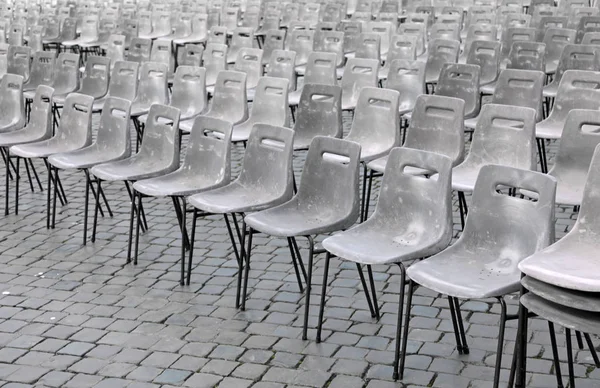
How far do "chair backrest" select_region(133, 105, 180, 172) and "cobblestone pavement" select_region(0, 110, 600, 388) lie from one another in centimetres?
61

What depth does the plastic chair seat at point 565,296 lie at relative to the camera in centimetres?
367

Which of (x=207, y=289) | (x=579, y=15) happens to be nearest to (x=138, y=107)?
(x=207, y=289)

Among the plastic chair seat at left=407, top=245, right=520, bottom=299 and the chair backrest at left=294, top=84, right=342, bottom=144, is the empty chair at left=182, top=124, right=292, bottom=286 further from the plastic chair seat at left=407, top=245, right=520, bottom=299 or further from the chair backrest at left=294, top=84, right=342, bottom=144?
the plastic chair seat at left=407, top=245, right=520, bottom=299

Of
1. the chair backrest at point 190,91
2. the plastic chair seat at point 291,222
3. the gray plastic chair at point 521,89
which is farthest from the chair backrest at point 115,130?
the gray plastic chair at point 521,89

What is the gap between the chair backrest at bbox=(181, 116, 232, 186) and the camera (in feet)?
20.1

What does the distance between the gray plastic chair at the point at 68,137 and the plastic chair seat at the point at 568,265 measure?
4.43 metres

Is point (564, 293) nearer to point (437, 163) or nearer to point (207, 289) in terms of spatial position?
point (437, 163)

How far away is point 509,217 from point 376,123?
8.21ft

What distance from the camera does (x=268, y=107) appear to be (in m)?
7.72

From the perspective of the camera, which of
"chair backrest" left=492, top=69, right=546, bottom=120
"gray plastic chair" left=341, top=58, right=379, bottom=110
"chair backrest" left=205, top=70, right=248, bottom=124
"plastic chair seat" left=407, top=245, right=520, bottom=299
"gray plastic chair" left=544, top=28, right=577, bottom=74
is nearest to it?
"plastic chair seat" left=407, top=245, right=520, bottom=299

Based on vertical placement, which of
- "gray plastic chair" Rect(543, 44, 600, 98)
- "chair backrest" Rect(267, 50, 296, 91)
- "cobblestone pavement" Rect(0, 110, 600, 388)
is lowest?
"cobblestone pavement" Rect(0, 110, 600, 388)

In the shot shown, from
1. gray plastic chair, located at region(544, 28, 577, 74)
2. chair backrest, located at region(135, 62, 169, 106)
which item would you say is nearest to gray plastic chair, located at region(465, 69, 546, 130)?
gray plastic chair, located at region(544, 28, 577, 74)

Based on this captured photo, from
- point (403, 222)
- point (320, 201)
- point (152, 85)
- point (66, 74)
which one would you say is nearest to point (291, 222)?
point (320, 201)

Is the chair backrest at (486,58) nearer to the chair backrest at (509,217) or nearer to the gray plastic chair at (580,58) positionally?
the gray plastic chair at (580,58)
